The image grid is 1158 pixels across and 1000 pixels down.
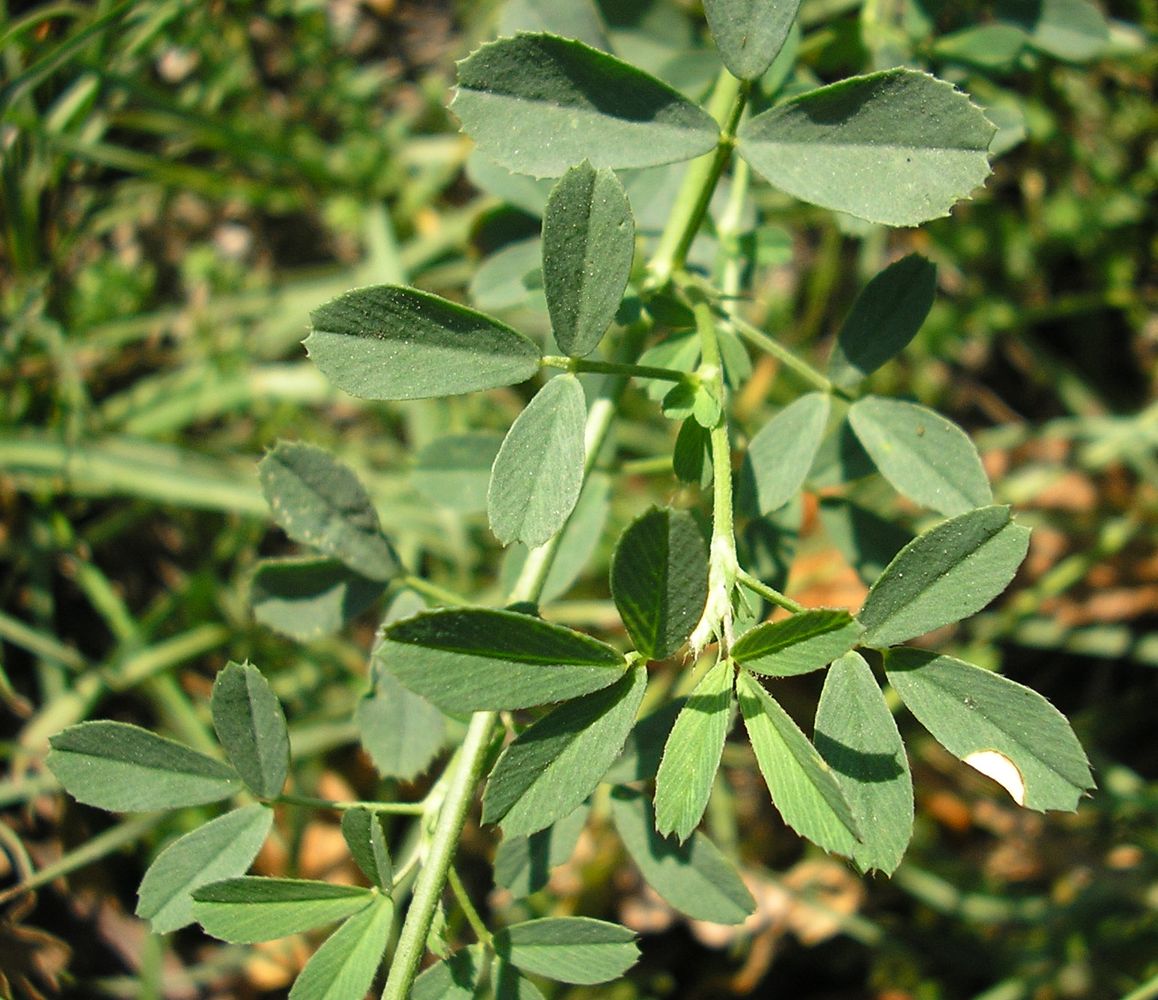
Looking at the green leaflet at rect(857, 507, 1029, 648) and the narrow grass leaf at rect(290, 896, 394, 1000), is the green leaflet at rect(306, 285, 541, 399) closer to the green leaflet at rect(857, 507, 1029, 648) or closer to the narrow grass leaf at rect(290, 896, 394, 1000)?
the green leaflet at rect(857, 507, 1029, 648)

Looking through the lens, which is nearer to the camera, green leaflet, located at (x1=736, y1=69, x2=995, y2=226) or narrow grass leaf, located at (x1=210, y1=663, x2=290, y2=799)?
green leaflet, located at (x1=736, y1=69, x2=995, y2=226)

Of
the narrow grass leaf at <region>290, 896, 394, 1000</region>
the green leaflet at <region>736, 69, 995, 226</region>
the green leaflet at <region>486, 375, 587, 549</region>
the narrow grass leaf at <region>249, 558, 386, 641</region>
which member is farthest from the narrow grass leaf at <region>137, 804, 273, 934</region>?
the green leaflet at <region>736, 69, 995, 226</region>

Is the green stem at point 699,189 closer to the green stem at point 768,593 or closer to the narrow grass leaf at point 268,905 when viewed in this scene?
the green stem at point 768,593

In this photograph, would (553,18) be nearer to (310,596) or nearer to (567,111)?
(567,111)

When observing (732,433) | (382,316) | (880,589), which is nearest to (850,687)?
(880,589)

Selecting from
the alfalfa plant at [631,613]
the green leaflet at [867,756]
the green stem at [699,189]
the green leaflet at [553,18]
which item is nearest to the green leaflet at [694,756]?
the alfalfa plant at [631,613]

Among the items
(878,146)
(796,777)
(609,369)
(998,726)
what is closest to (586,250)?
(609,369)

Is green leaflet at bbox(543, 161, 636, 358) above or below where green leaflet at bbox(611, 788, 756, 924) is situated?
above
